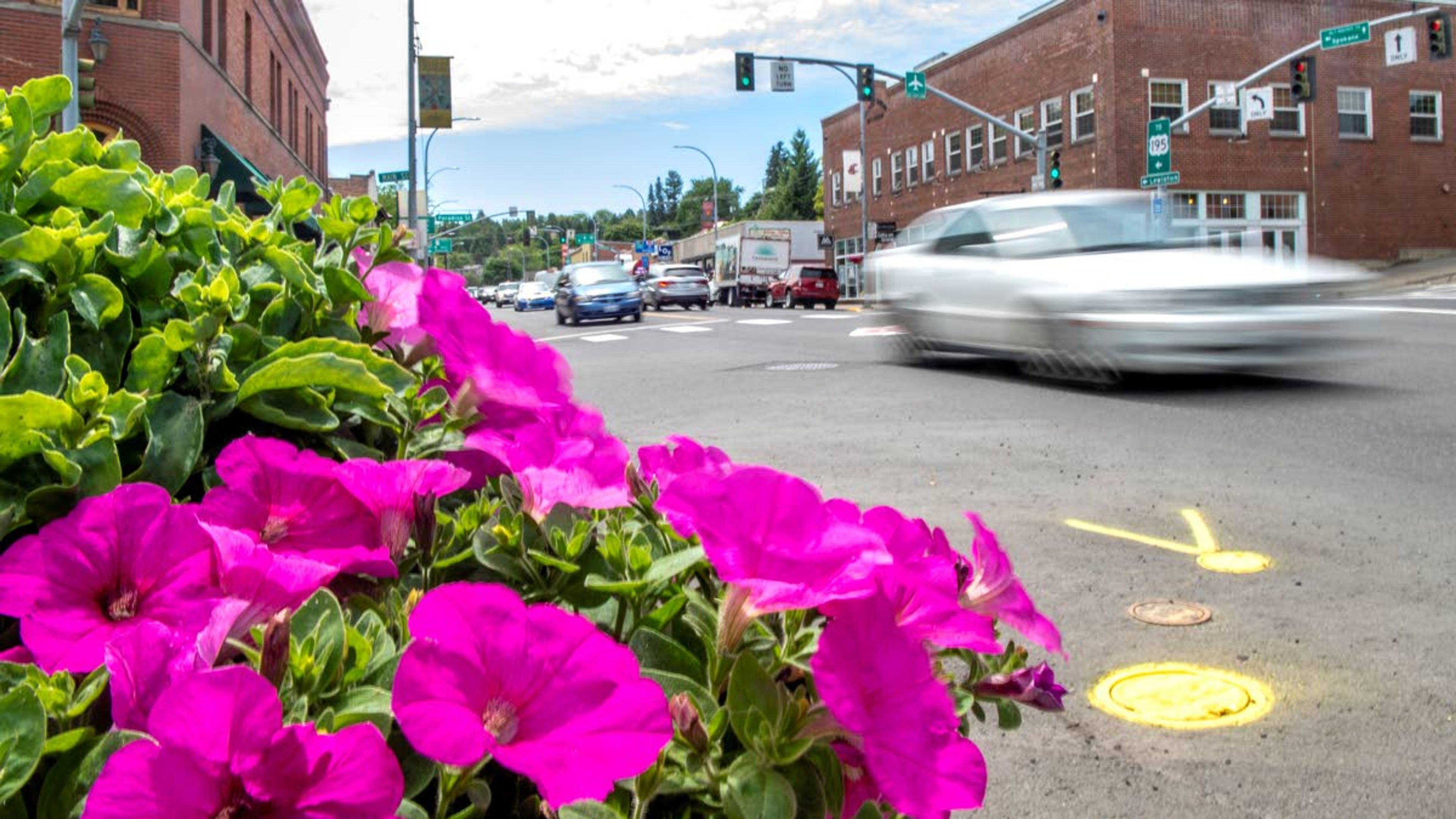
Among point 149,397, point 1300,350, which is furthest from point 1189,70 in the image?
point 149,397

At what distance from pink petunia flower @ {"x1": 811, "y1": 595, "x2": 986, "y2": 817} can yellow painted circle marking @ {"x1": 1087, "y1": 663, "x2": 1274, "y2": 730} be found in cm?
339

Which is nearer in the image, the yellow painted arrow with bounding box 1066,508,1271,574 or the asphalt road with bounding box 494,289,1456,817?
the asphalt road with bounding box 494,289,1456,817

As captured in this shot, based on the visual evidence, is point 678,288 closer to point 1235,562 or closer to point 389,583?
point 1235,562

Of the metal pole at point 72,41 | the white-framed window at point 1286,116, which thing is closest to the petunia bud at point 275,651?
the metal pole at point 72,41

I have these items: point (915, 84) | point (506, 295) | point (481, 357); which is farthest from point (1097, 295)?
point (506, 295)

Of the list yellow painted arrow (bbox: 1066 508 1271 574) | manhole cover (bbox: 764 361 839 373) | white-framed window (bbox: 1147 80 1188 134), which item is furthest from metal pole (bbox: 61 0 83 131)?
white-framed window (bbox: 1147 80 1188 134)

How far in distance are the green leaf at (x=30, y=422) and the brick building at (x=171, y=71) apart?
17755 mm

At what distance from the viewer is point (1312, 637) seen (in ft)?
15.7

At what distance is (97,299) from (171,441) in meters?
0.19

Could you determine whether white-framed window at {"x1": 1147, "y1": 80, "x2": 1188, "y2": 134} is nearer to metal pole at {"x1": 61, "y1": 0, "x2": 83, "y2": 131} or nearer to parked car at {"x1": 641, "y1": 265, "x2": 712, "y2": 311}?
parked car at {"x1": 641, "y1": 265, "x2": 712, "y2": 311}

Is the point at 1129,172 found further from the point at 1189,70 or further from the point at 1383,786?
the point at 1383,786

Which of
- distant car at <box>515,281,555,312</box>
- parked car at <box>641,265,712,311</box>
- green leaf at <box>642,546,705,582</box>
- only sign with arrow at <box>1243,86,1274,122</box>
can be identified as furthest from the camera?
distant car at <box>515,281,555,312</box>

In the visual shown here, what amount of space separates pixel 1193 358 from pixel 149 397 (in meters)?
10.8

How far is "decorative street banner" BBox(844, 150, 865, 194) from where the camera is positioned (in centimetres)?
5784
